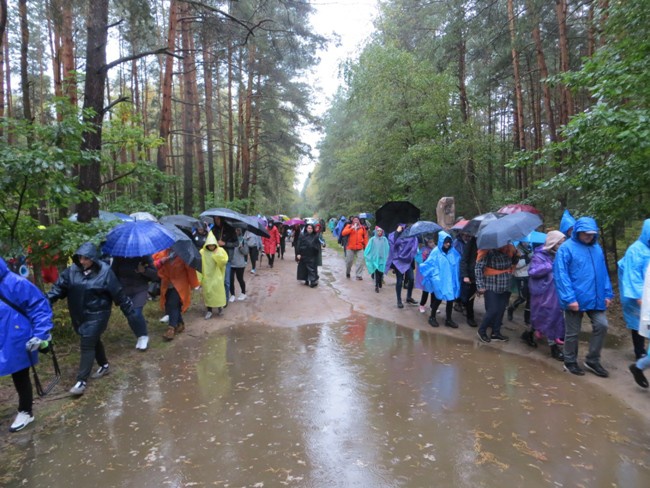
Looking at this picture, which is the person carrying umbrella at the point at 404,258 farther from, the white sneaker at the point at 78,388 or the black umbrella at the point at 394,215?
the white sneaker at the point at 78,388

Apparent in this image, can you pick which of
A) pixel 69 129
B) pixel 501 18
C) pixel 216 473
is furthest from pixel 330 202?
pixel 216 473

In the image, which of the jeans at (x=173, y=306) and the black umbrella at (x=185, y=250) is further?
the jeans at (x=173, y=306)

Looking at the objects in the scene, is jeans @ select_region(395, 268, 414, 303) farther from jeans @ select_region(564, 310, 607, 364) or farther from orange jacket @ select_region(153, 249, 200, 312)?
orange jacket @ select_region(153, 249, 200, 312)

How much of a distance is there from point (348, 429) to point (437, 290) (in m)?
4.01

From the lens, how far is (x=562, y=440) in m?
3.44

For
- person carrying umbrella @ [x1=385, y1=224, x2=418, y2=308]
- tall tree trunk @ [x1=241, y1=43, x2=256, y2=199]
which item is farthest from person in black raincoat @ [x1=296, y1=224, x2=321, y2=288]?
tall tree trunk @ [x1=241, y1=43, x2=256, y2=199]

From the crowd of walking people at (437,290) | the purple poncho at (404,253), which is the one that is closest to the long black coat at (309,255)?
the crowd of walking people at (437,290)

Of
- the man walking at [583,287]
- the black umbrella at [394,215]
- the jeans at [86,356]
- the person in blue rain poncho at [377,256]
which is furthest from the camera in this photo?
the black umbrella at [394,215]

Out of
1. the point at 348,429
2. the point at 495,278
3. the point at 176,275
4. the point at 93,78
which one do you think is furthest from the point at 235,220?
the point at 348,429

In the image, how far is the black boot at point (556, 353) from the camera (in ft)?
17.9

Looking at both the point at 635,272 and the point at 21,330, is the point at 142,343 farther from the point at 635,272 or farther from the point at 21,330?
the point at 635,272

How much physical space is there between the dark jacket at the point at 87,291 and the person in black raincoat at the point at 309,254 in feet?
21.4

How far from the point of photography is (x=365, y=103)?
17.8m

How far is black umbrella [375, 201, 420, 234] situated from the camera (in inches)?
448
